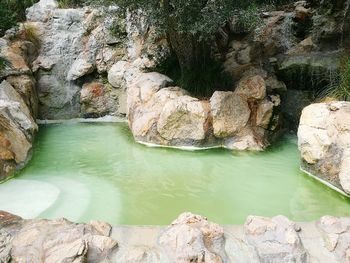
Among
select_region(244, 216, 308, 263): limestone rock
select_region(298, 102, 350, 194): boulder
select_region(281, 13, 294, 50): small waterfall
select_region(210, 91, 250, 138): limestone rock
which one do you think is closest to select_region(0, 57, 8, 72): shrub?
select_region(210, 91, 250, 138): limestone rock

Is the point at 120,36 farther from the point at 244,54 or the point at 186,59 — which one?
the point at 244,54

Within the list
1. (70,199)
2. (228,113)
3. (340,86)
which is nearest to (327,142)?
(340,86)

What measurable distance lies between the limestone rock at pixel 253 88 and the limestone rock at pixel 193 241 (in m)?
4.90

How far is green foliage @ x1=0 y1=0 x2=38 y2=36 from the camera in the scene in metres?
9.50

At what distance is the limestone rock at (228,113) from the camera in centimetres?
838

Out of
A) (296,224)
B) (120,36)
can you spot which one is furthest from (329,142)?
(120,36)

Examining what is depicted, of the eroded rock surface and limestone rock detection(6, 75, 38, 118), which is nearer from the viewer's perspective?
the eroded rock surface

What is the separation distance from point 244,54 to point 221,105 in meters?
2.42

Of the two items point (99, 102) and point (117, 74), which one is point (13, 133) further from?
point (117, 74)

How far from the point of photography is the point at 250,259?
4.04 m

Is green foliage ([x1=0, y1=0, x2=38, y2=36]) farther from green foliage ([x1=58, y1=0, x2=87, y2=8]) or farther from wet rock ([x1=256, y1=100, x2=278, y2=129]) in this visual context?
wet rock ([x1=256, y1=100, x2=278, y2=129])

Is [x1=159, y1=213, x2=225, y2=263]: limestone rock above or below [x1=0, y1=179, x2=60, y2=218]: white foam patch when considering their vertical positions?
above

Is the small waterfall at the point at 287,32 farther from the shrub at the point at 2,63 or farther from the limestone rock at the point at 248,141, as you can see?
the shrub at the point at 2,63

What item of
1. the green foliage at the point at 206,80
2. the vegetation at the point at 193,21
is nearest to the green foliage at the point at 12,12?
the vegetation at the point at 193,21
